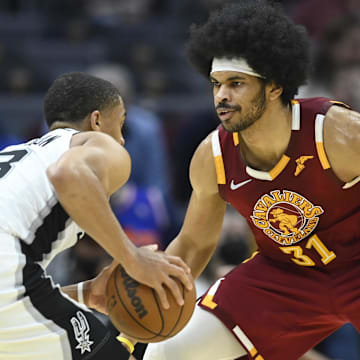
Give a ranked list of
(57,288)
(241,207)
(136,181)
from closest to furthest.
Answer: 1. (57,288)
2. (241,207)
3. (136,181)

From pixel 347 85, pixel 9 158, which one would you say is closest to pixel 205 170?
pixel 9 158

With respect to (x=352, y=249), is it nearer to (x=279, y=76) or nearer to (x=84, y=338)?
(x=279, y=76)

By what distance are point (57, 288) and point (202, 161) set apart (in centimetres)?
127

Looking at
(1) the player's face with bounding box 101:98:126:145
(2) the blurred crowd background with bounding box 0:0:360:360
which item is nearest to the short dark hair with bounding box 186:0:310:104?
(1) the player's face with bounding box 101:98:126:145

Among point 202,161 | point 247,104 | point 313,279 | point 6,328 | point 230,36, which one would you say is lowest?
point 313,279

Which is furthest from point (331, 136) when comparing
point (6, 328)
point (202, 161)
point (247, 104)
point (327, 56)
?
point (327, 56)

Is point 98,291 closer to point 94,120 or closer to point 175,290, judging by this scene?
point 175,290

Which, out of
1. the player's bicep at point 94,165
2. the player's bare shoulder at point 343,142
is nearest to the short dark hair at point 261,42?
the player's bare shoulder at point 343,142

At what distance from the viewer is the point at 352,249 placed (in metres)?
4.57

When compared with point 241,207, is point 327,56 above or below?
above

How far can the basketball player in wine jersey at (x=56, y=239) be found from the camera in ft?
11.8

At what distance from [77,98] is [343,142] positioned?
4.85 ft

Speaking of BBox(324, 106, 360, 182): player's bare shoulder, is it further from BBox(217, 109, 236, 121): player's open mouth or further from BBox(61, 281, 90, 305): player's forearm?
BBox(61, 281, 90, 305): player's forearm

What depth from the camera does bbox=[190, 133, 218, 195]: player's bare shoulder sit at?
15.3 ft
